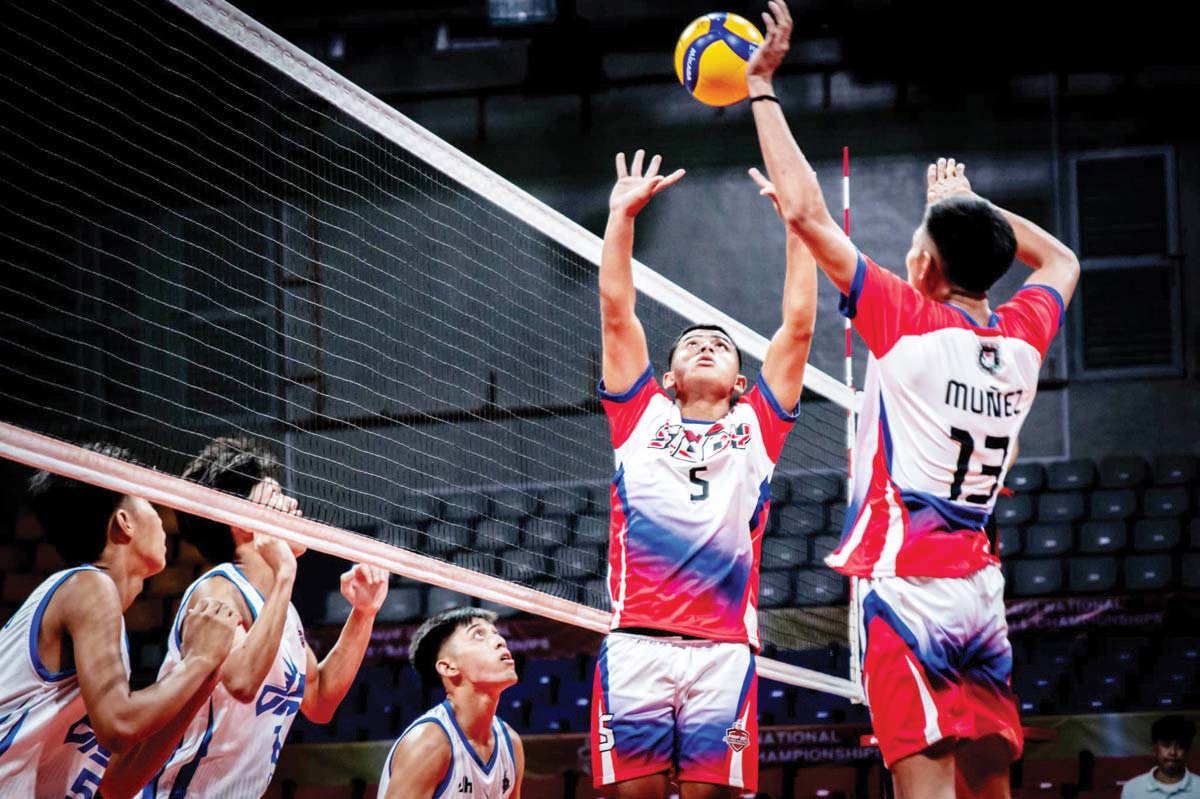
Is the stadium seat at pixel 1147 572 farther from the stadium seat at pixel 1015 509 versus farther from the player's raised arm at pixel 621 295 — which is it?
the player's raised arm at pixel 621 295

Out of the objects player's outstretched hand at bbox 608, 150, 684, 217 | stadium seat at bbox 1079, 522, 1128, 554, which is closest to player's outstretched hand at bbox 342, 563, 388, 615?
player's outstretched hand at bbox 608, 150, 684, 217

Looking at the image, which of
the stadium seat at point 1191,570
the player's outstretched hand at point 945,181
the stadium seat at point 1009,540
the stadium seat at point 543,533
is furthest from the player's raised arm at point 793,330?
the stadium seat at point 1191,570

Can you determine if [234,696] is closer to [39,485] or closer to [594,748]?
[39,485]

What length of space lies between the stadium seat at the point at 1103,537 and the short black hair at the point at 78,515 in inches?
411

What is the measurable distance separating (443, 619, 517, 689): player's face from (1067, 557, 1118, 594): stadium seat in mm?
8084

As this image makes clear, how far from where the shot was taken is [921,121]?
48.3ft

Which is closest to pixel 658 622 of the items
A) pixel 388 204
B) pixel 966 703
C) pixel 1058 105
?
pixel 966 703

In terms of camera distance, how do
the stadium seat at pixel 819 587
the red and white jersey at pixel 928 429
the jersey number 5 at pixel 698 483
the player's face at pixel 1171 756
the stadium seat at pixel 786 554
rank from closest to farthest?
the red and white jersey at pixel 928 429 → the jersey number 5 at pixel 698 483 → the player's face at pixel 1171 756 → the stadium seat at pixel 819 587 → the stadium seat at pixel 786 554

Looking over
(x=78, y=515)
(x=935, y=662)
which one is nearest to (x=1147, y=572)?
(x=935, y=662)

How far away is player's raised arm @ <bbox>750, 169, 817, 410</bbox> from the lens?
14.7ft

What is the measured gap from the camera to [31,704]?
3.83 meters

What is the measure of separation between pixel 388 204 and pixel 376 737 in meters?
6.51

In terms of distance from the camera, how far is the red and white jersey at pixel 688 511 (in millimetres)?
4273

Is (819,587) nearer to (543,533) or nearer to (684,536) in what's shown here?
(543,533)
